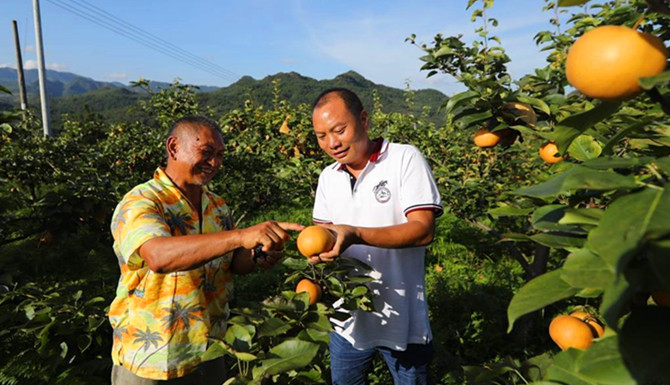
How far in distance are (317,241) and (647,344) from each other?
0.93m

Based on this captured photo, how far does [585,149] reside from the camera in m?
1.06

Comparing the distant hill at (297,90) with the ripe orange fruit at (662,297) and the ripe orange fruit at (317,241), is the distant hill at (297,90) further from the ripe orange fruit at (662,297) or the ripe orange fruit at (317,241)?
the ripe orange fruit at (662,297)

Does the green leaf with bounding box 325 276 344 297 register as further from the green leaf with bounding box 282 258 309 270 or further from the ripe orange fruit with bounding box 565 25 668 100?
the ripe orange fruit with bounding box 565 25 668 100

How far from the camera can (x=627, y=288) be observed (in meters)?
0.45

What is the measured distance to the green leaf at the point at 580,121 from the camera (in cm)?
66

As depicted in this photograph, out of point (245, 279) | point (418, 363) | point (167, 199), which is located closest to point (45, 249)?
point (245, 279)

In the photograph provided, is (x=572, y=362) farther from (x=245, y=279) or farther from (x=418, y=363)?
(x=245, y=279)

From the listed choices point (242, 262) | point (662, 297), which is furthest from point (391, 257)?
point (662, 297)

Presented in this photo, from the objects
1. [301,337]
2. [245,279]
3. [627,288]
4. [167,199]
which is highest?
[627,288]

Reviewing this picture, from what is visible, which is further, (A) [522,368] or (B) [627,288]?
(A) [522,368]

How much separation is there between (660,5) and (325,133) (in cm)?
121

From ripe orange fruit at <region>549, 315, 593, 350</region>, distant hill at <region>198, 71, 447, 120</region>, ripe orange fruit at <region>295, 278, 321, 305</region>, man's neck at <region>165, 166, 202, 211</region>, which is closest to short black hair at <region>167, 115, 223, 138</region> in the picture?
man's neck at <region>165, 166, 202, 211</region>

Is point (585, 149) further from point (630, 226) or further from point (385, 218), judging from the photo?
point (385, 218)

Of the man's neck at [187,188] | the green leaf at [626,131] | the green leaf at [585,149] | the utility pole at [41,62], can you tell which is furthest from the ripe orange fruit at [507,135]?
the utility pole at [41,62]
